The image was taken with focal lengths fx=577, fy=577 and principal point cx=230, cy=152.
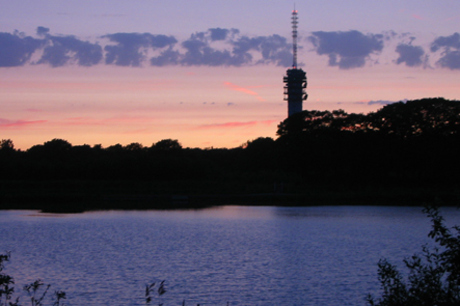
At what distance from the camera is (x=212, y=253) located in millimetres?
30656

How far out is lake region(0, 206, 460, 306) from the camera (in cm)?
2138

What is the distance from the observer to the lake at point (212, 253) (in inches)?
842

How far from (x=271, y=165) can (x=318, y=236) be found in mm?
71255

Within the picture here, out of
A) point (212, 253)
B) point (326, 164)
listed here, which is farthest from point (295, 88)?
point (212, 253)

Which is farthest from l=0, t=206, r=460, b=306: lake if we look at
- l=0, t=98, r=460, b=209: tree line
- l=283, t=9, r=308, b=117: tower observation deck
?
l=283, t=9, r=308, b=117: tower observation deck

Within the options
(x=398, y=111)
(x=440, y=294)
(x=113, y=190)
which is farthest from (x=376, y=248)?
(x=113, y=190)

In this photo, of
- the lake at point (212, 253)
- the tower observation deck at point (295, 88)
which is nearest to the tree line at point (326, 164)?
the lake at point (212, 253)

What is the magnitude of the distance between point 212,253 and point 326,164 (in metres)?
49.8

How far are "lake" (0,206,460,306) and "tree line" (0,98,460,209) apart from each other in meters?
22.3

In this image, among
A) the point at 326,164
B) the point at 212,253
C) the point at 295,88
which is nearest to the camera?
the point at 212,253

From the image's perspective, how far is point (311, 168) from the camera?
79500 mm

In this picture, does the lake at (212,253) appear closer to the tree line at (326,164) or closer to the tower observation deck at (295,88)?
the tree line at (326,164)

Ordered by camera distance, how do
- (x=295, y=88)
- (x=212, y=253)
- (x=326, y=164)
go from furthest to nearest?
(x=295, y=88) → (x=326, y=164) → (x=212, y=253)

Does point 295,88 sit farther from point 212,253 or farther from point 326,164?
Answer: point 212,253
